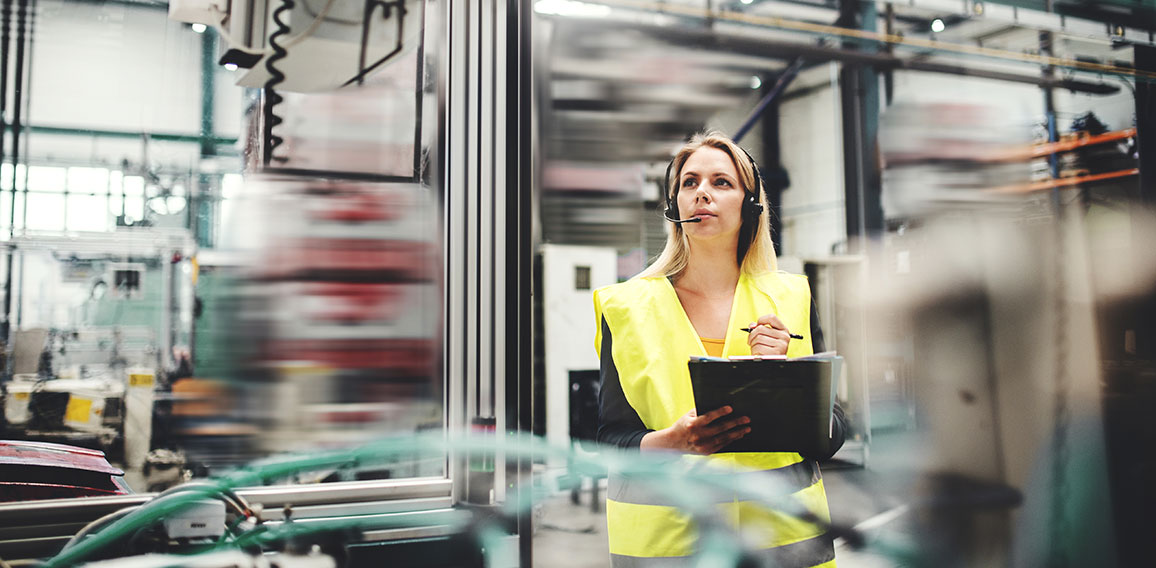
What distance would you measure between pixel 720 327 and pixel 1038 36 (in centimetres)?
361

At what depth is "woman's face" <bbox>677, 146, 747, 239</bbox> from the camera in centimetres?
120

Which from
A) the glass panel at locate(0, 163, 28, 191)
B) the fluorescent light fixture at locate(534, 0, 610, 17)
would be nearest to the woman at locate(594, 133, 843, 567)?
the glass panel at locate(0, 163, 28, 191)

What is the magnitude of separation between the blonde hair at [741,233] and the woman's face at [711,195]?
0.05ft

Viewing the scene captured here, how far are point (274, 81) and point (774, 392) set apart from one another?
47.3 inches

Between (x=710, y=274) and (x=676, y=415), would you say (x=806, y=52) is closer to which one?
(x=710, y=274)

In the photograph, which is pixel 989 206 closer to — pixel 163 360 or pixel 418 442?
pixel 418 442

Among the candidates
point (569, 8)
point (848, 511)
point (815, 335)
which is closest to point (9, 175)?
point (815, 335)

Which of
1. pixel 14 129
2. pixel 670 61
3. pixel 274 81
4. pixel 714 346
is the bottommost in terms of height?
pixel 714 346

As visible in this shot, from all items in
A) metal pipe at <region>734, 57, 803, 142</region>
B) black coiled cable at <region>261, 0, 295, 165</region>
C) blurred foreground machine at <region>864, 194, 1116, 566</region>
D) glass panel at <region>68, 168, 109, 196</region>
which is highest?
metal pipe at <region>734, 57, 803, 142</region>

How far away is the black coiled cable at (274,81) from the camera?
128 cm

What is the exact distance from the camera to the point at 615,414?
1.12 m

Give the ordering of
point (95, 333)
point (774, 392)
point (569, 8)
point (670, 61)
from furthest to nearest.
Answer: point (670, 61) → point (569, 8) → point (95, 333) → point (774, 392)

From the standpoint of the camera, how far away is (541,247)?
4.10 metres

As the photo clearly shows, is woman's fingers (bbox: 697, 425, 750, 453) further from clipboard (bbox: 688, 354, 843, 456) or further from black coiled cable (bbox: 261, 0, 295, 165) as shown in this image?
black coiled cable (bbox: 261, 0, 295, 165)
